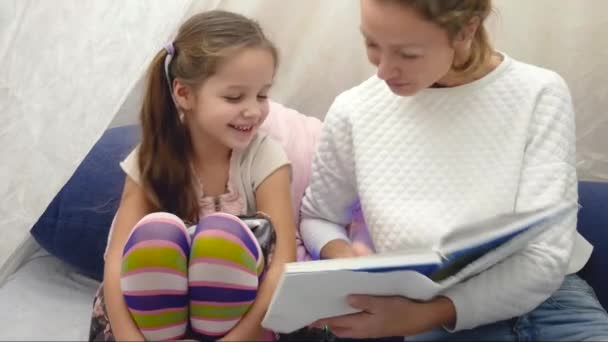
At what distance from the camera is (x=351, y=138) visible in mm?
1026

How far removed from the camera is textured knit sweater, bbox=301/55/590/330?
0.88 m

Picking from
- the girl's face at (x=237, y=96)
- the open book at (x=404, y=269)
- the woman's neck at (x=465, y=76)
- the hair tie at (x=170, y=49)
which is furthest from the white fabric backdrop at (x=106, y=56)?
the open book at (x=404, y=269)

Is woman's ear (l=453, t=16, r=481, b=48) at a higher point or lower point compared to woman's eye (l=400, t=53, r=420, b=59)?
higher

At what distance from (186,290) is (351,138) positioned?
0.32 metres

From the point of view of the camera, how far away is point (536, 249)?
2.88 ft

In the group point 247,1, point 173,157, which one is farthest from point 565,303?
point 247,1

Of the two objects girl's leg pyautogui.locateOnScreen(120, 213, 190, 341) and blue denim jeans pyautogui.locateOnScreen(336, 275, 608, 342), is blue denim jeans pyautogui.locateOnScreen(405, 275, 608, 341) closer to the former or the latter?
blue denim jeans pyautogui.locateOnScreen(336, 275, 608, 342)

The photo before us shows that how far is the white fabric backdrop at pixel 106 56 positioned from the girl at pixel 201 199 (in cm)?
7

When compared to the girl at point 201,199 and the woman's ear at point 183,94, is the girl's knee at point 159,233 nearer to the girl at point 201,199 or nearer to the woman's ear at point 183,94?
the girl at point 201,199

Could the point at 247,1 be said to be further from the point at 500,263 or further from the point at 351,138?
the point at 500,263

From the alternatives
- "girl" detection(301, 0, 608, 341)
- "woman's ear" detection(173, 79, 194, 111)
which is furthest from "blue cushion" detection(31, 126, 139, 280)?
"girl" detection(301, 0, 608, 341)

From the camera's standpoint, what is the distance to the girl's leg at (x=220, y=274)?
0.90 metres

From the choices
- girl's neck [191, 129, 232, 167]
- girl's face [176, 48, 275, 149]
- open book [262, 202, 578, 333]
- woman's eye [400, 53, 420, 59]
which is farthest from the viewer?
girl's neck [191, 129, 232, 167]

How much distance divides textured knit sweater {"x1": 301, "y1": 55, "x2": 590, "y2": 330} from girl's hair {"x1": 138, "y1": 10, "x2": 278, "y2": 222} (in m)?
0.19
